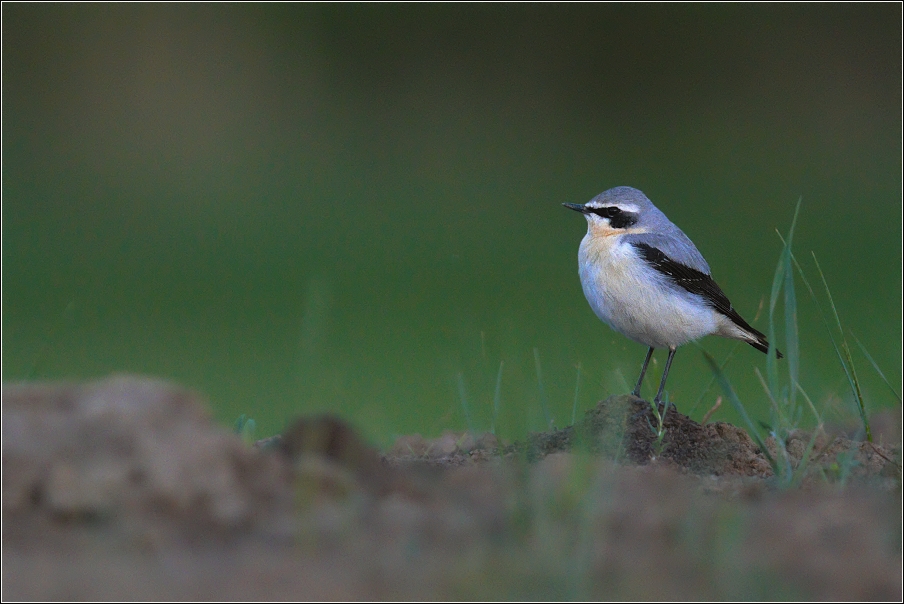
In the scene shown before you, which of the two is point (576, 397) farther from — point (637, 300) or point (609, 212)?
point (609, 212)

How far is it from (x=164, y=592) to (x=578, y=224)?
71.0 ft

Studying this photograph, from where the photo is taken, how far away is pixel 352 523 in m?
2.90

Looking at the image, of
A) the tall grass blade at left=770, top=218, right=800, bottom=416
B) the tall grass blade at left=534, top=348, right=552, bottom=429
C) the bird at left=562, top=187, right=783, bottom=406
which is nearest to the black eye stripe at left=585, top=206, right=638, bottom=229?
the bird at left=562, top=187, right=783, bottom=406

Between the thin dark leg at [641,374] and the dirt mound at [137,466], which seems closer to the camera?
the dirt mound at [137,466]

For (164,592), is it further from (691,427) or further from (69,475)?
(691,427)

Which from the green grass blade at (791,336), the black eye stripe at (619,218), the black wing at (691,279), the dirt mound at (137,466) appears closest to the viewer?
the dirt mound at (137,466)

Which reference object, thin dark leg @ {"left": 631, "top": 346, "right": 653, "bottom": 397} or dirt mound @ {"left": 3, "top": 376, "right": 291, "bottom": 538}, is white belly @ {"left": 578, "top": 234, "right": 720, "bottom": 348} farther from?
dirt mound @ {"left": 3, "top": 376, "right": 291, "bottom": 538}

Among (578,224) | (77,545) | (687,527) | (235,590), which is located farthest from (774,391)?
(578,224)

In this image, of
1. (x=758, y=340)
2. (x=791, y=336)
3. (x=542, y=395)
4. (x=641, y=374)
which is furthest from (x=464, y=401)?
(x=758, y=340)

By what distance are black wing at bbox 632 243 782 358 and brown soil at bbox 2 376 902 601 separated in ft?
9.32

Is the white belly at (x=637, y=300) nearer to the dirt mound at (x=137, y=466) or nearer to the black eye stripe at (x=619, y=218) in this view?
the black eye stripe at (x=619, y=218)

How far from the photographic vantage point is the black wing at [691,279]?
6273 mm

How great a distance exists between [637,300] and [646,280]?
0.15 metres

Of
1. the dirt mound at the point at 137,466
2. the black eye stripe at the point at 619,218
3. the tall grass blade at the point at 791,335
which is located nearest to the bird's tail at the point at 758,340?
the black eye stripe at the point at 619,218
